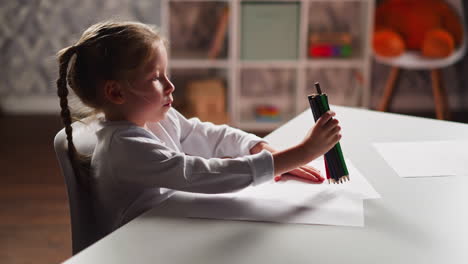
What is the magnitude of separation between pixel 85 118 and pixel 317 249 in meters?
0.56

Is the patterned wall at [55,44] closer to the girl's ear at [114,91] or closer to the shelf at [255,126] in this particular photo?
the shelf at [255,126]

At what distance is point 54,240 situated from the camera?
7.34ft

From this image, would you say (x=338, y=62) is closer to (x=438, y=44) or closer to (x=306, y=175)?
(x=438, y=44)

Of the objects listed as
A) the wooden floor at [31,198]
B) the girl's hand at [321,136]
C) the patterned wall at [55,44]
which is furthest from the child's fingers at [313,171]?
the patterned wall at [55,44]

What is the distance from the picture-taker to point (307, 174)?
1.17 metres

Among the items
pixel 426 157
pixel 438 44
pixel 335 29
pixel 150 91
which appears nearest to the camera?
pixel 150 91

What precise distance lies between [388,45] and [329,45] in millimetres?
368

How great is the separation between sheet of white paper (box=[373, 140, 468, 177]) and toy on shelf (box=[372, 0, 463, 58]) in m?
1.90

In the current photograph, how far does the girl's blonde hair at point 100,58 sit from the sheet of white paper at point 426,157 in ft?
1.82

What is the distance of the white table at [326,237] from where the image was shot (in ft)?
2.79

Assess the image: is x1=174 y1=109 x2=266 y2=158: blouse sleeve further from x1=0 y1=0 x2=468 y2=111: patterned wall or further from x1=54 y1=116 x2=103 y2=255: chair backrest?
x1=0 y1=0 x2=468 y2=111: patterned wall

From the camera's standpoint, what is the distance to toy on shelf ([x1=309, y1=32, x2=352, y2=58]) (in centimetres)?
344

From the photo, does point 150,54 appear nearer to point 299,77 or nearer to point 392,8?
point 299,77

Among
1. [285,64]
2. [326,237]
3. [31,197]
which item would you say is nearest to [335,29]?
[285,64]
